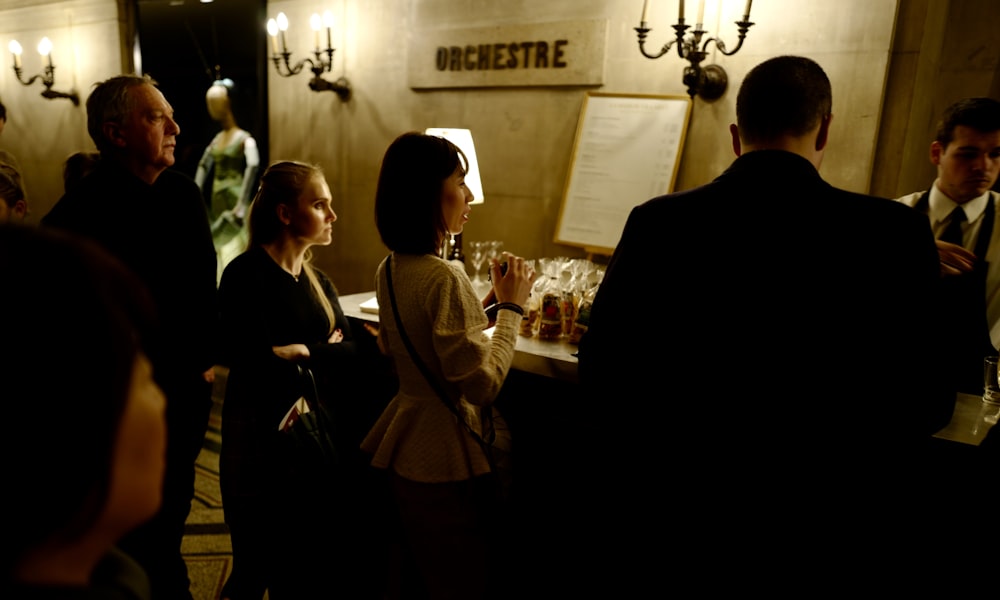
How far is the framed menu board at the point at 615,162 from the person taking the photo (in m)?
3.22

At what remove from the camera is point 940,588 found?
1.89m

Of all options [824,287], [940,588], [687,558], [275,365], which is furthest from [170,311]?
[940,588]

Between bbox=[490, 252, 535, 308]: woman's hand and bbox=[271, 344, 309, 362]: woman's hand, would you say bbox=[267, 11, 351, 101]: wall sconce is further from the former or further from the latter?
bbox=[490, 252, 535, 308]: woman's hand

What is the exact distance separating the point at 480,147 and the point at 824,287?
278cm

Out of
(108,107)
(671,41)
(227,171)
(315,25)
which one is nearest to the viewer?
(108,107)

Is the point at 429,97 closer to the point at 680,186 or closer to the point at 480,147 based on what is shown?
the point at 480,147

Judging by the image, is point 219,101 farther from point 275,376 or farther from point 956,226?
point 956,226

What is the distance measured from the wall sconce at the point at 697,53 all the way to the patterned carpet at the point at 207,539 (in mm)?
2905

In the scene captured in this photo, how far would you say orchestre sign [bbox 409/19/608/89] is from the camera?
11.2 ft

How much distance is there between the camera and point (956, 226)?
243 cm

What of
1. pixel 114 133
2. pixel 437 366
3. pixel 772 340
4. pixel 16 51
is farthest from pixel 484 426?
pixel 16 51

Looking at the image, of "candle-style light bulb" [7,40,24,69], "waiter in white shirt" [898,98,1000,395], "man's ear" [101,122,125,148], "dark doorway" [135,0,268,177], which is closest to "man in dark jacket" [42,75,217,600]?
"man's ear" [101,122,125,148]

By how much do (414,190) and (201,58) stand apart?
457cm

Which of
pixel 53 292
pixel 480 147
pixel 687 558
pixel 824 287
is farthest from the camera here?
pixel 480 147
